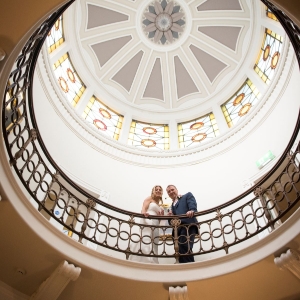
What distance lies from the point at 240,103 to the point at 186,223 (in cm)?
690

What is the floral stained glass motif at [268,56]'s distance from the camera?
415 inches

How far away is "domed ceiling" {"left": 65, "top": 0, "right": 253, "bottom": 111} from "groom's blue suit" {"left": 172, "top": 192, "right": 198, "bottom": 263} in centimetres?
727

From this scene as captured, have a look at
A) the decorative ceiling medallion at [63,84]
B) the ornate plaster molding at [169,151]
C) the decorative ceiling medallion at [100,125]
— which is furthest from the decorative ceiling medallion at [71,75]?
the ornate plaster molding at [169,151]

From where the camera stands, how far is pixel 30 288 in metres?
5.45

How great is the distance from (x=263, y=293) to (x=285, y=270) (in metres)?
0.64

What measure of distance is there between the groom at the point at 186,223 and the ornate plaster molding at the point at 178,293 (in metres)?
0.68

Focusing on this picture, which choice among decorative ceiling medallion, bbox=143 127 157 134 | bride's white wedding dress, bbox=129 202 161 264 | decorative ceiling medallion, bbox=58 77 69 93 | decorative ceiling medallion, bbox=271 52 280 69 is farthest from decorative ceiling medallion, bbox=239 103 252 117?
decorative ceiling medallion, bbox=58 77 69 93

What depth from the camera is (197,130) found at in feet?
41.1

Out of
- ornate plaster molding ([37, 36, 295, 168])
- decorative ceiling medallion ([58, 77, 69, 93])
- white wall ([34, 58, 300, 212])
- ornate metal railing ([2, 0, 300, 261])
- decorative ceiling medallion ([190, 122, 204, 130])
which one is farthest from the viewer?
decorative ceiling medallion ([190, 122, 204, 130])

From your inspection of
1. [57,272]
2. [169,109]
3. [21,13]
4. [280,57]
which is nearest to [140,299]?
[57,272]

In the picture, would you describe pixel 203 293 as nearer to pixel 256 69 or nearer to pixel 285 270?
pixel 285 270

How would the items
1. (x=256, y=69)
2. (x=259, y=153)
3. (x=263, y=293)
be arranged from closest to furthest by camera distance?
(x=263, y=293), (x=259, y=153), (x=256, y=69)

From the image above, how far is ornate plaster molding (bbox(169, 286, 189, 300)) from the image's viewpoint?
16.5 ft

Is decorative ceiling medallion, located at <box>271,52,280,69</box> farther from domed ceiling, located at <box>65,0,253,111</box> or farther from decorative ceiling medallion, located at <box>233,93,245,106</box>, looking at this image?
domed ceiling, located at <box>65,0,253,111</box>
